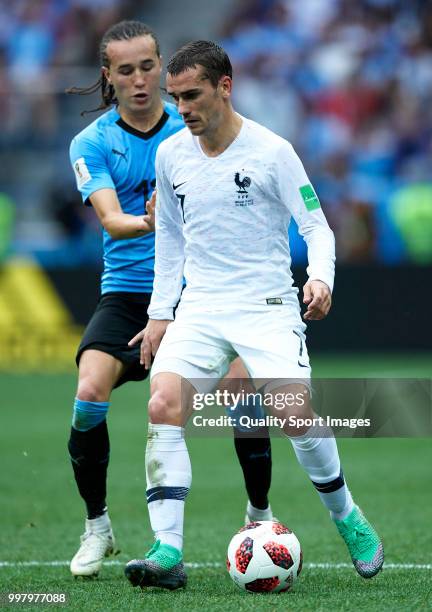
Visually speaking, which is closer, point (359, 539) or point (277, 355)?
point (277, 355)

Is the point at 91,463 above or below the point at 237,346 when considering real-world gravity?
below

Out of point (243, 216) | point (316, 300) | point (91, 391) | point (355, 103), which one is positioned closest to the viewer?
point (316, 300)

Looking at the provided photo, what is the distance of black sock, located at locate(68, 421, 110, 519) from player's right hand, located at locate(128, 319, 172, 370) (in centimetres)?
53

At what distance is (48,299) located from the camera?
15391 millimetres

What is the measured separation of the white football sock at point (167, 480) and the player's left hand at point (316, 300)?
75cm

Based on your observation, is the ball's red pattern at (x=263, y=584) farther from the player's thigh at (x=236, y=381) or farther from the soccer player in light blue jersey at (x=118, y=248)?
the player's thigh at (x=236, y=381)

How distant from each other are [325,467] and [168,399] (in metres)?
0.72

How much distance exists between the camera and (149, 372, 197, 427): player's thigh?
5125 millimetres

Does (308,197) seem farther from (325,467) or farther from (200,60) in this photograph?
(325,467)

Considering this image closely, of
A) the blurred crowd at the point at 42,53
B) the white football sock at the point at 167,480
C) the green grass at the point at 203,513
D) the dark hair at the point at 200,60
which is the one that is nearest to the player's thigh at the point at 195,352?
the white football sock at the point at 167,480

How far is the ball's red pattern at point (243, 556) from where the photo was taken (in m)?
5.04

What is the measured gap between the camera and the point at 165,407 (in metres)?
5.13

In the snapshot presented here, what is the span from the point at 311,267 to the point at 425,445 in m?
5.75

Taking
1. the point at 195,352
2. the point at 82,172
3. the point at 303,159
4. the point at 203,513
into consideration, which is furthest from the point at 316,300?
the point at 303,159
